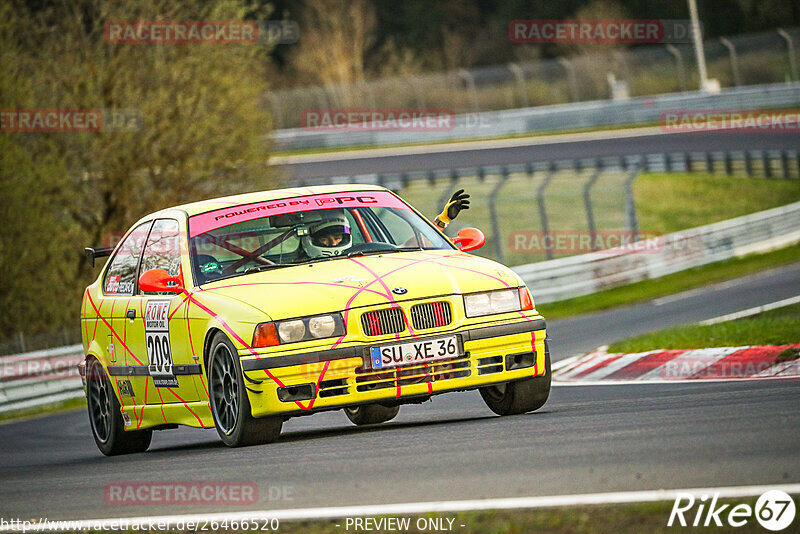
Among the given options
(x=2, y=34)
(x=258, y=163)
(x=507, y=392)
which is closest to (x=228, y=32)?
(x=258, y=163)

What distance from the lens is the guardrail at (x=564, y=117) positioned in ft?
143

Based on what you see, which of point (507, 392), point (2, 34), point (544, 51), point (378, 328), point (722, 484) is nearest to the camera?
point (722, 484)

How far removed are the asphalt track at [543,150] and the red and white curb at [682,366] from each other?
1063 inches

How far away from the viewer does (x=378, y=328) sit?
7.77m

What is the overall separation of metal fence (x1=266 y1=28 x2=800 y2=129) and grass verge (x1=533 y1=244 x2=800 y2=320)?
68.2 ft

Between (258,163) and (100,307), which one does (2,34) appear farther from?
(100,307)

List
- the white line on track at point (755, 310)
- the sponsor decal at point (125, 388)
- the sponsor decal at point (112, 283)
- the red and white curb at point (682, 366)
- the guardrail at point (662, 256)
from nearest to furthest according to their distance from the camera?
the sponsor decal at point (125, 388)
the sponsor decal at point (112, 283)
the red and white curb at point (682, 366)
the white line on track at point (755, 310)
the guardrail at point (662, 256)

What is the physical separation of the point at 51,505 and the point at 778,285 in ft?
52.5

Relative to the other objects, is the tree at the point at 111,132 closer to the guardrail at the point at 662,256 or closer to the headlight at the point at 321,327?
the guardrail at the point at 662,256

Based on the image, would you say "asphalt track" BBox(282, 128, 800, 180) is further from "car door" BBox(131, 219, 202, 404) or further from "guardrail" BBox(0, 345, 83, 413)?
"car door" BBox(131, 219, 202, 404)

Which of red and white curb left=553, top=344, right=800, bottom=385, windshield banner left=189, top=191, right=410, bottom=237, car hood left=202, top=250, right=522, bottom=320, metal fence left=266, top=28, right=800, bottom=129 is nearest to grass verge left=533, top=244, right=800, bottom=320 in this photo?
red and white curb left=553, top=344, right=800, bottom=385

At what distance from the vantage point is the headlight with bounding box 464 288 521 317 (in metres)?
8.00

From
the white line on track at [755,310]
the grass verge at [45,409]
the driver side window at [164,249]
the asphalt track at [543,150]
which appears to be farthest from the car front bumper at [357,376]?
the asphalt track at [543,150]

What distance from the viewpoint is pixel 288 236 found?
887 cm
